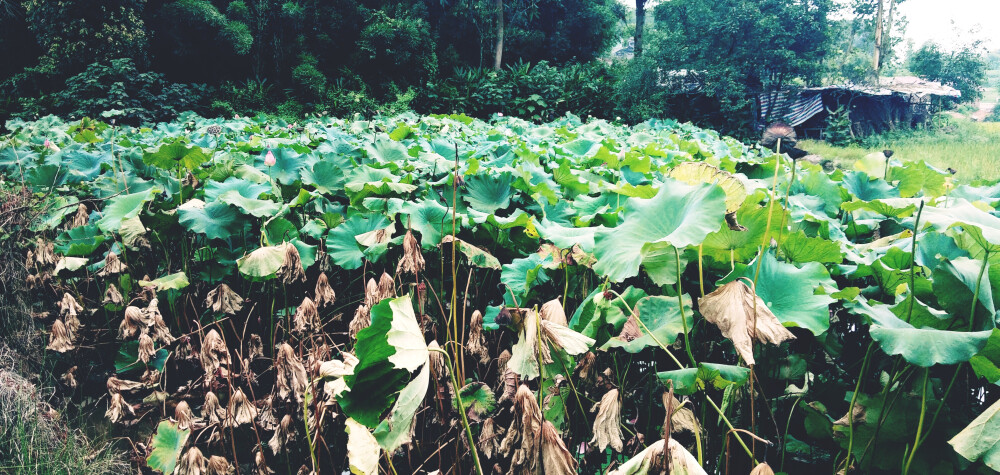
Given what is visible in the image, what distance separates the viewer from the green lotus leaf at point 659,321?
0.98 metres

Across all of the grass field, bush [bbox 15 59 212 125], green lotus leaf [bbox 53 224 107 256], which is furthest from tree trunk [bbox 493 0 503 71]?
green lotus leaf [bbox 53 224 107 256]

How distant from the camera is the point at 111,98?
9.72 metres

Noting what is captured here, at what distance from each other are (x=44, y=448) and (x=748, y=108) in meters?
15.2

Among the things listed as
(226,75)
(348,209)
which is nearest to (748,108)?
(226,75)

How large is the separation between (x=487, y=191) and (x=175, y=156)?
1192 mm

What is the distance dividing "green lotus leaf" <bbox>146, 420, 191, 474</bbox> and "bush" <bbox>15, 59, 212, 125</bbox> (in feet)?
31.8

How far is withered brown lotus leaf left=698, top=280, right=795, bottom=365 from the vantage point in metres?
0.81

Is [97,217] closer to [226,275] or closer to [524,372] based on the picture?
[226,275]

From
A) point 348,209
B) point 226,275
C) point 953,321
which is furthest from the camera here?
point 226,275

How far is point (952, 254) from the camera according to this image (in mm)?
1086

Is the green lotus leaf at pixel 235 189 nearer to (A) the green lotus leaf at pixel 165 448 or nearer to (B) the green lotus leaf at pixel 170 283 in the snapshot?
(B) the green lotus leaf at pixel 170 283

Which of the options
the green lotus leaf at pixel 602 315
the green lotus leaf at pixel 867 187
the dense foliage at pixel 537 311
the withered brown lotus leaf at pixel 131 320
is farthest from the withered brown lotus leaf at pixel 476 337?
the green lotus leaf at pixel 867 187

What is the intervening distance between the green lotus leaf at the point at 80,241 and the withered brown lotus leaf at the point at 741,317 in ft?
6.97

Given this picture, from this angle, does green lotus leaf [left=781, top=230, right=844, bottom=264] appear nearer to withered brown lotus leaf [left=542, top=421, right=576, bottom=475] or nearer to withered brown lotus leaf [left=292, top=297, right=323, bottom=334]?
withered brown lotus leaf [left=542, top=421, right=576, bottom=475]
